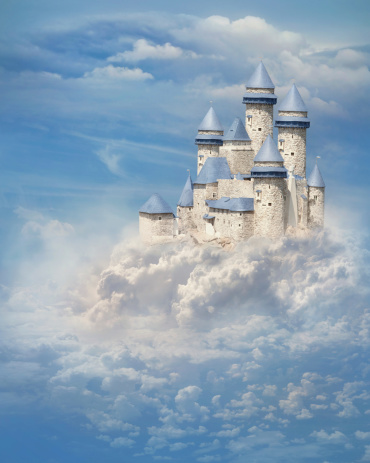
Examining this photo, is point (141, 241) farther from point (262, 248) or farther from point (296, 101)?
point (296, 101)

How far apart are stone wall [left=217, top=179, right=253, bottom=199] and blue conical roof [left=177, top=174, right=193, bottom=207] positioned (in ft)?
6.13

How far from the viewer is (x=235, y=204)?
1796 inches

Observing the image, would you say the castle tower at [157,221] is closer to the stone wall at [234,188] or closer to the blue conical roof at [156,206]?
the blue conical roof at [156,206]

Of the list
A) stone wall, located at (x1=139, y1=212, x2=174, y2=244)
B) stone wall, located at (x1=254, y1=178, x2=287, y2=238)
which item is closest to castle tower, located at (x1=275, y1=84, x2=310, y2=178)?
stone wall, located at (x1=254, y1=178, x2=287, y2=238)

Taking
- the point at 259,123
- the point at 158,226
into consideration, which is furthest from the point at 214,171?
the point at 158,226

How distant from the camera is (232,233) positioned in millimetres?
45781

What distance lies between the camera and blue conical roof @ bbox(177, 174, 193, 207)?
4843 cm

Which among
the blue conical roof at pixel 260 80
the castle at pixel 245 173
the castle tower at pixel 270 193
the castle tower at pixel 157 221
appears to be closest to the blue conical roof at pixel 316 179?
the castle at pixel 245 173

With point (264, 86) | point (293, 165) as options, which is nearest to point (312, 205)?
point (293, 165)

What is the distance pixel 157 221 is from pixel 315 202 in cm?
625

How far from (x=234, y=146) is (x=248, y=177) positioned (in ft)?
4.42

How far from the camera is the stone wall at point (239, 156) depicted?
47.4 m

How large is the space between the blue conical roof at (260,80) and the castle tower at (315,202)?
394 centimetres

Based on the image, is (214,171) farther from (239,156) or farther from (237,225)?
(237,225)
